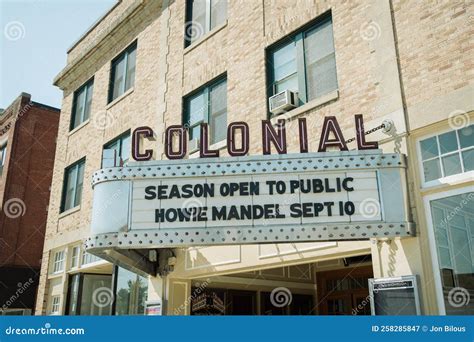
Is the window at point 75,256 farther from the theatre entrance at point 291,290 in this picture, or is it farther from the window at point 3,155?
the window at point 3,155

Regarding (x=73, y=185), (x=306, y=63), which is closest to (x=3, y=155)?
(x=73, y=185)

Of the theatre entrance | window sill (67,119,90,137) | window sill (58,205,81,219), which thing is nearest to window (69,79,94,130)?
window sill (67,119,90,137)

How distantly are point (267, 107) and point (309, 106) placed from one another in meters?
1.25

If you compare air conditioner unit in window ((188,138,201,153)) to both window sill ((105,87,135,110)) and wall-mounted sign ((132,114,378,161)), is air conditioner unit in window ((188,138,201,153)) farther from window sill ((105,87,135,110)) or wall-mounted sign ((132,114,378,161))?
window sill ((105,87,135,110))

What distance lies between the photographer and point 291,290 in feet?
44.5

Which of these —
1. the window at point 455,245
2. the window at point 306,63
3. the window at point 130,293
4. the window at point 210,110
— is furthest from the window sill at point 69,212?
the window at point 455,245

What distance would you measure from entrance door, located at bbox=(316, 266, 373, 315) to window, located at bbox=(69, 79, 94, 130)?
33.8 ft

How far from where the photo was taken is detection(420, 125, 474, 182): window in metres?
7.10

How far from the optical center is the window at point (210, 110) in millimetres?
11812

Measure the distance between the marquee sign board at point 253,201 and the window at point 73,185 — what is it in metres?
9.51

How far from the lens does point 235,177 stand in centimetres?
727

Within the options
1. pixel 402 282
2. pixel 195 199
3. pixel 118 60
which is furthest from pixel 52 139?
pixel 402 282

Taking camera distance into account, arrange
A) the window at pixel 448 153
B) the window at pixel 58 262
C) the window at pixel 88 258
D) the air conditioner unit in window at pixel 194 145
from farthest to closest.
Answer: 1. the window at pixel 58 262
2. the window at pixel 88 258
3. the air conditioner unit in window at pixel 194 145
4. the window at pixel 448 153

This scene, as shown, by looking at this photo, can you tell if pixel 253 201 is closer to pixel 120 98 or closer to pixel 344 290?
pixel 344 290
